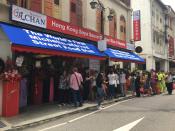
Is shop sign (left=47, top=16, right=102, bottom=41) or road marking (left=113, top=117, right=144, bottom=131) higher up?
shop sign (left=47, top=16, right=102, bottom=41)

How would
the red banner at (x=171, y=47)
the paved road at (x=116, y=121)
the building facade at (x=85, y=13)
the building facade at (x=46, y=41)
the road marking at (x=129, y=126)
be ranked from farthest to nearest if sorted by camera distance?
the red banner at (x=171, y=47)
the building facade at (x=85, y=13)
the building facade at (x=46, y=41)
the paved road at (x=116, y=121)
the road marking at (x=129, y=126)

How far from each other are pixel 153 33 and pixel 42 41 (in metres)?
26.5

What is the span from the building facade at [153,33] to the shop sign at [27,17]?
76.4 feet

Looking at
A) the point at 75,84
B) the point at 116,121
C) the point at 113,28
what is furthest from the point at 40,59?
the point at 113,28

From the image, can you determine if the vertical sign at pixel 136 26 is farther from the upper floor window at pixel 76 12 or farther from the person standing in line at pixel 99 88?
the person standing in line at pixel 99 88

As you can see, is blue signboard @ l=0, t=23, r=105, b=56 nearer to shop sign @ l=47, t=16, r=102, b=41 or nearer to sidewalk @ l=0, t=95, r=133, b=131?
shop sign @ l=47, t=16, r=102, b=41

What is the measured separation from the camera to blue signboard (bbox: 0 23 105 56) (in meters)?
13.9

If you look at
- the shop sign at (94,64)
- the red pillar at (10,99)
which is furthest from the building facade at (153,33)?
the red pillar at (10,99)

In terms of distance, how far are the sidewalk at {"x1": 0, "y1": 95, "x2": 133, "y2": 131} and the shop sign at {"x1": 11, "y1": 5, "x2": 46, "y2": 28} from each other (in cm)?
355

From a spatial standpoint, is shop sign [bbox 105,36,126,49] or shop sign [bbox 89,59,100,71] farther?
shop sign [bbox 105,36,126,49]

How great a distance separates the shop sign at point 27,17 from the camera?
14987 millimetres

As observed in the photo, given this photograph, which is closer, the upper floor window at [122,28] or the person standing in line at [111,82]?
the person standing in line at [111,82]

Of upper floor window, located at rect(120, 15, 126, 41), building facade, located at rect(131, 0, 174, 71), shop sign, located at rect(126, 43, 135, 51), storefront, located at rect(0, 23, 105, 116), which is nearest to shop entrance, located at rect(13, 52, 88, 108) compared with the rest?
storefront, located at rect(0, 23, 105, 116)

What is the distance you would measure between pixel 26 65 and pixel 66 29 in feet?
9.91
